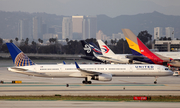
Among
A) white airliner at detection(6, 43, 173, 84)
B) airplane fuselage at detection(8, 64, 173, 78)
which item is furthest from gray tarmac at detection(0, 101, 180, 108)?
airplane fuselage at detection(8, 64, 173, 78)

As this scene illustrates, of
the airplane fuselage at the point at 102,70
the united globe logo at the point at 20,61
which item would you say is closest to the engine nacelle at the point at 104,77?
the airplane fuselage at the point at 102,70

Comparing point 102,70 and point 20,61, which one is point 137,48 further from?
point 20,61

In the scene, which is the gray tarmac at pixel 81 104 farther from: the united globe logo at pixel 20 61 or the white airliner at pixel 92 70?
the united globe logo at pixel 20 61

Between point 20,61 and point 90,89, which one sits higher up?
point 20,61

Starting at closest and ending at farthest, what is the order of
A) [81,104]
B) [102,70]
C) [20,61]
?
[81,104] < [102,70] < [20,61]

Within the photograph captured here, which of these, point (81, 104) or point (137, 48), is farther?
point (137, 48)

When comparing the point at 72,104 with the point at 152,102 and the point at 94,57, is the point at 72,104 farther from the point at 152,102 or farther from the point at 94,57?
the point at 94,57

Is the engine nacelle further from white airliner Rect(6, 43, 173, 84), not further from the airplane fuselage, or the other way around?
the airplane fuselage

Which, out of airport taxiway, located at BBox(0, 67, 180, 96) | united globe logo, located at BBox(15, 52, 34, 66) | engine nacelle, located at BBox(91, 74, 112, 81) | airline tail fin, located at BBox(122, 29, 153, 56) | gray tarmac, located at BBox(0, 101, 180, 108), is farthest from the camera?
airline tail fin, located at BBox(122, 29, 153, 56)

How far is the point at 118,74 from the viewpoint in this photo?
5200 cm

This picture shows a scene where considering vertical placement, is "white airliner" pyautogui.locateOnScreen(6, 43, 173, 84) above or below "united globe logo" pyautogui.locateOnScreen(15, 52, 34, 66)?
below

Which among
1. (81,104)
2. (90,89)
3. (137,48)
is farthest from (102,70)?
(81,104)

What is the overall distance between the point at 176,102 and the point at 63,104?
1201cm

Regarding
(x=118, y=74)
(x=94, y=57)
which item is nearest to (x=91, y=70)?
(x=118, y=74)
